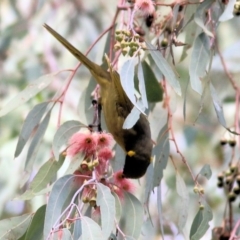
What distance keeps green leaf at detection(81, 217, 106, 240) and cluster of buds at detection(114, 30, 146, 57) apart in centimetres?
51

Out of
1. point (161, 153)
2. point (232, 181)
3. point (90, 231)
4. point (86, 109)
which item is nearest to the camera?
point (90, 231)

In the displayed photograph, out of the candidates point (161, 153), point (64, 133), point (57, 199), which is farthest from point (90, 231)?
point (161, 153)

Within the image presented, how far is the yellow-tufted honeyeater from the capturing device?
2.33m

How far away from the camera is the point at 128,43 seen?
205 cm

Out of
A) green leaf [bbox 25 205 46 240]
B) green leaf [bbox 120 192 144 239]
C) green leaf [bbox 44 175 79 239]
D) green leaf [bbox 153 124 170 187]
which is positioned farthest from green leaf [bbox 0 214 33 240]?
green leaf [bbox 153 124 170 187]

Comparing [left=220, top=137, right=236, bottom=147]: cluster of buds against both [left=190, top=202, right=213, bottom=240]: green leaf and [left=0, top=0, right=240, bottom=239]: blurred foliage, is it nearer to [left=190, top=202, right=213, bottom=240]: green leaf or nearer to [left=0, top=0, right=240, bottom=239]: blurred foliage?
[left=0, top=0, right=240, bottom=239]: blurred foliage

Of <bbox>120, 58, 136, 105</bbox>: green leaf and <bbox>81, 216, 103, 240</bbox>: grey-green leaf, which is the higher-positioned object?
<bbox>120, 58, 136, 105</bbox>: green leaf

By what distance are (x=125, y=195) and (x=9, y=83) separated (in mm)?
2484

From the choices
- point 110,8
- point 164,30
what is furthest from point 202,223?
point 110,8

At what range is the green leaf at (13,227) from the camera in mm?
2125

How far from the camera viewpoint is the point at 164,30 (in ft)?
8.34

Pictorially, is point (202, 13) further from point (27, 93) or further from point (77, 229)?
point (77, 229)

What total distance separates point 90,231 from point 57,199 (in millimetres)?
196

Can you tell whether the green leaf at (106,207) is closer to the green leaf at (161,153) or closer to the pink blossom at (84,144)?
the pink blossom at (84,144)
